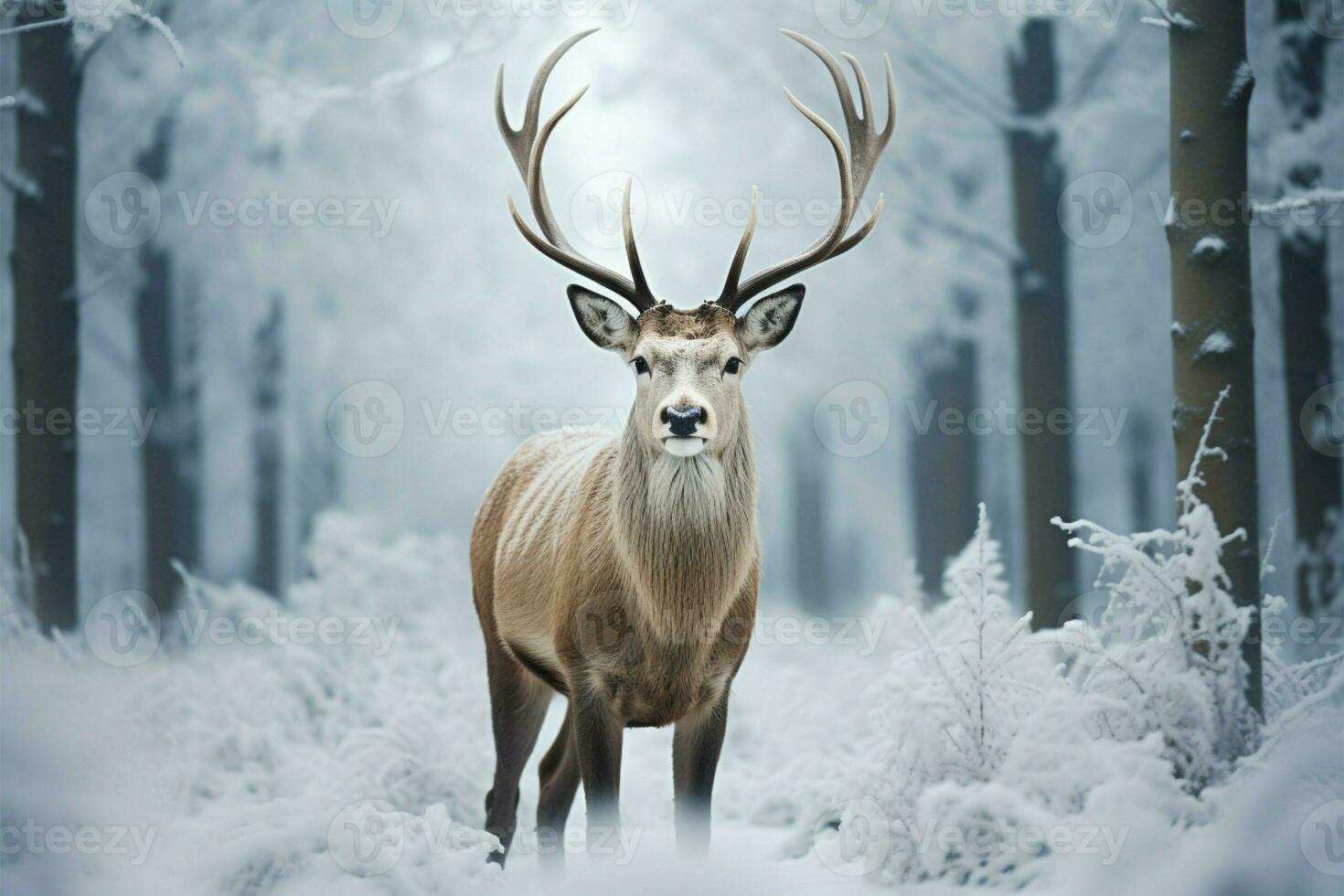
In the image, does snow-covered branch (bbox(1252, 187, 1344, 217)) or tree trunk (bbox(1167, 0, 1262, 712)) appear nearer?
tree trunk (bbox(1167, 0, 1262, 712))

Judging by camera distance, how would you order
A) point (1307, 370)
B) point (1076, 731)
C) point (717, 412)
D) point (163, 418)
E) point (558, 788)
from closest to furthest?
1. point (717, 412)
2. point (1076, 731)
3. point (558, 788)
4. point (1307, 370)
5. point (163, 418)

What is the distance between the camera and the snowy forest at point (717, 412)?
15.8 ft

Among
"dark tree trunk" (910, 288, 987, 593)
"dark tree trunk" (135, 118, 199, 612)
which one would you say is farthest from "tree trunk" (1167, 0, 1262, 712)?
"dark tree trunk" (135, 118, 199, 612)

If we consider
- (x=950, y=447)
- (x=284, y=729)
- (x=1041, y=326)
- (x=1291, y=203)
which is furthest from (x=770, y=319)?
(x=950, y=447)

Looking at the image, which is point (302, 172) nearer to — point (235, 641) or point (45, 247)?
point (45, 247)

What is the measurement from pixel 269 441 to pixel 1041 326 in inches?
349

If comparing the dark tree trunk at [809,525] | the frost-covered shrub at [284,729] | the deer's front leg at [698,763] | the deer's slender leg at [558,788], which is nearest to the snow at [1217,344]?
the deer's front leg at [698,763]

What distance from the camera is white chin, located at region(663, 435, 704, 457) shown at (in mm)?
4305

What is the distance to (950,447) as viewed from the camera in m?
11.5

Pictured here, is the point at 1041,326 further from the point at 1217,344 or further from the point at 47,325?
the point at 47,325

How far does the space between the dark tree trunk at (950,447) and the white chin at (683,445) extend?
6815 millimetres

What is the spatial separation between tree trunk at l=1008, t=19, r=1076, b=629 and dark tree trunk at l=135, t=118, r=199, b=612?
777 centimetres

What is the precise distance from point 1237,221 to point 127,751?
19.2ft

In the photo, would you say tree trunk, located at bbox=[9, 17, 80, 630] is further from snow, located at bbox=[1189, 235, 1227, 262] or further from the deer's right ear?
snow, located at bbox=[1189, 235, 1227, 262]
